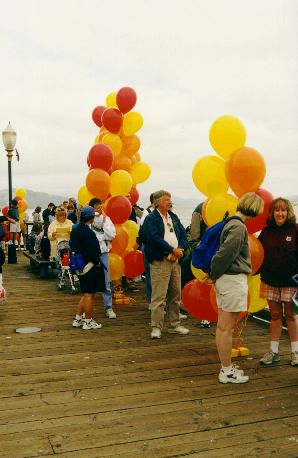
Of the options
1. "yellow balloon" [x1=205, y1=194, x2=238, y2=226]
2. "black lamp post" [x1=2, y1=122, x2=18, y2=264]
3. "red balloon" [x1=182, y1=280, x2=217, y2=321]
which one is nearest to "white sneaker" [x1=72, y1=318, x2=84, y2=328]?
"red balloon" [x1=182, y1=280, x2=217, y2=321]

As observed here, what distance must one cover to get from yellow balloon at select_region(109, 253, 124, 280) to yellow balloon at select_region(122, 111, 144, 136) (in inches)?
78.8

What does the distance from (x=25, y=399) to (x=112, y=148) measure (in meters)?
4.35

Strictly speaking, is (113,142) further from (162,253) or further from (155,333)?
(155,333)

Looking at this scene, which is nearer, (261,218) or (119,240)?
(261,218)

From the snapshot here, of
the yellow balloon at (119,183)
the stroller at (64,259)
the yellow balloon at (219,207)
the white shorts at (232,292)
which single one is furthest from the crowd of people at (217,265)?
the stroller at (64,259)

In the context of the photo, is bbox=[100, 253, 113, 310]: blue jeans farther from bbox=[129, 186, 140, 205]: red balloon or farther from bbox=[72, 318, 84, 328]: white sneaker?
bbox=[129, 186, 140, 205]: red balloon

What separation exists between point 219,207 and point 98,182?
266cm

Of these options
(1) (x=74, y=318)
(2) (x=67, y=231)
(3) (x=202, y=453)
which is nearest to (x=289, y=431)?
(3) (x=202, y=453)

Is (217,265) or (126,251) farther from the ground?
(217,265)

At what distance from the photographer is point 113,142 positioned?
7.19 meters

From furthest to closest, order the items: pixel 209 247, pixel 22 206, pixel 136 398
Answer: pixel 22 206, pixel 209 247, pixel 136 398

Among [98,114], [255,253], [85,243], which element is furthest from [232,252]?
[98,114]

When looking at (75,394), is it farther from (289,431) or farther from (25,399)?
(289,431)

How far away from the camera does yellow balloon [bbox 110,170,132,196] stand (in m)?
6.77
